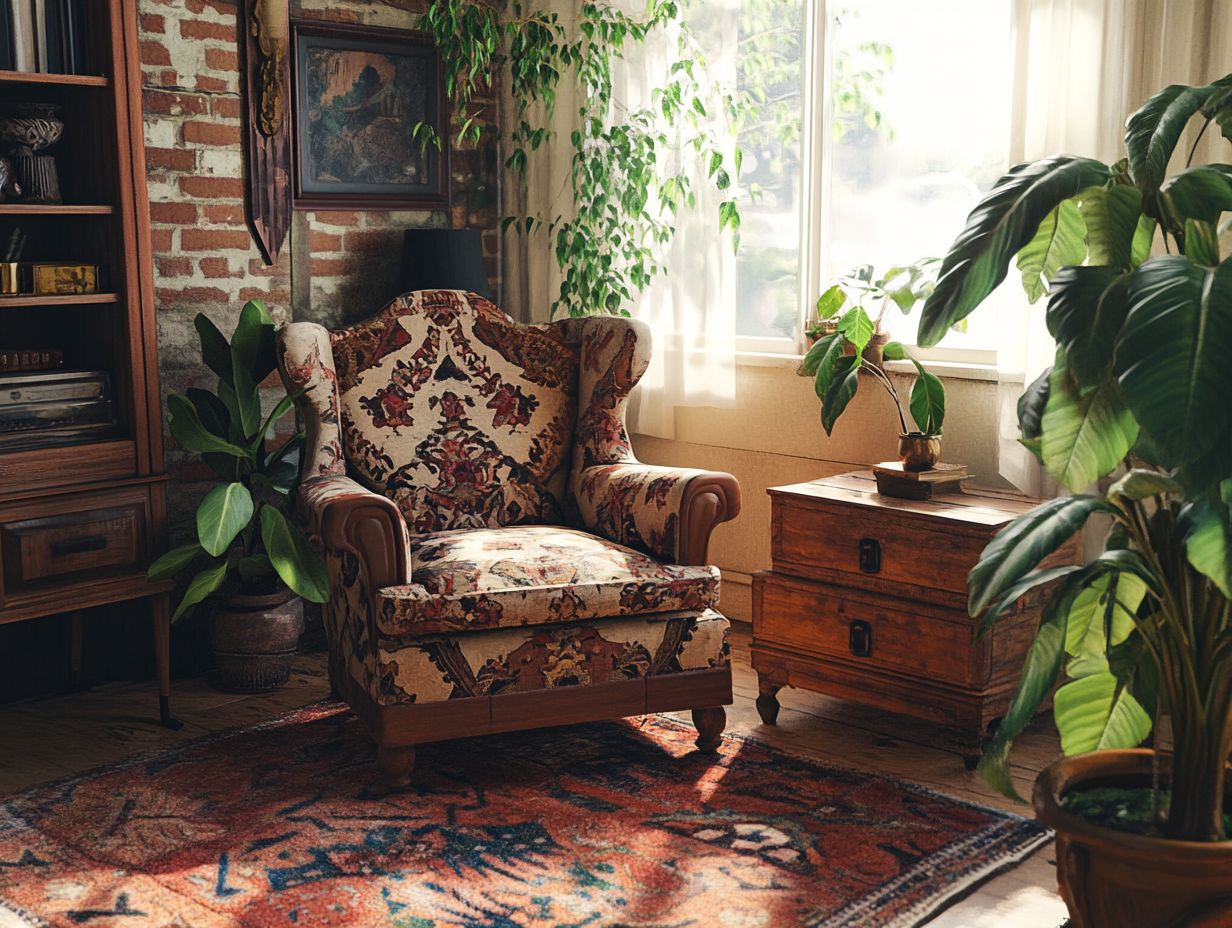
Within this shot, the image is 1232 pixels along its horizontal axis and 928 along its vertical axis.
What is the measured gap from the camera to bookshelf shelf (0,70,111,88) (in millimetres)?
3006

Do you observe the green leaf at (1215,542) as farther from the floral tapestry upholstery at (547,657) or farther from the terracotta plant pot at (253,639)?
the terracotta plant pot at (253,639)

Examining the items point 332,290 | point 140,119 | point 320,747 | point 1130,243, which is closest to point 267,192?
point 332,290

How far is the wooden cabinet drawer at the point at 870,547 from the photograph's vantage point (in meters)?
2.99

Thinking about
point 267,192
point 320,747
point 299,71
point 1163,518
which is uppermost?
point 299,71

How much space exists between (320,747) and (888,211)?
82.1 inches

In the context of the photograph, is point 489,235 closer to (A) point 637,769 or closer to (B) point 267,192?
(B) point 267,192

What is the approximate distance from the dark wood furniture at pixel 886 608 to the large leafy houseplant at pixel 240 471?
3.71 ft

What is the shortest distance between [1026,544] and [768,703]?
1548 millimetres

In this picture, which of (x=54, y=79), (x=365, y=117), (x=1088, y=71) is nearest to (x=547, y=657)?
(x=54, y=79)

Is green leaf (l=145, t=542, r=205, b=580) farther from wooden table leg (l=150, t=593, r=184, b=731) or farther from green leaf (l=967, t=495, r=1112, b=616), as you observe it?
green leaf (l=967, t=495, r=1112, b=616)

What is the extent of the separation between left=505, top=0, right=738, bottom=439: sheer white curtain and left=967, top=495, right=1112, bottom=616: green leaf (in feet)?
6.77

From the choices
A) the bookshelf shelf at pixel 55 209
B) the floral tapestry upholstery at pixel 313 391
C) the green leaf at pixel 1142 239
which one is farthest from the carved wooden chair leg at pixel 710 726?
the bookshelf shelf at pixel 55 209

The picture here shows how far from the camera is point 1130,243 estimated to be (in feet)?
6.11

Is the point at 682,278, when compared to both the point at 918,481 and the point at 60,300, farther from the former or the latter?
the point at 60,300
